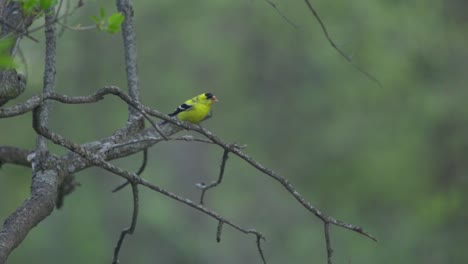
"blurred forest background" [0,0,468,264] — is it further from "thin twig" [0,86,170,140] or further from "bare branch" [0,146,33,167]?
"thin twig" [0,86,170,140]

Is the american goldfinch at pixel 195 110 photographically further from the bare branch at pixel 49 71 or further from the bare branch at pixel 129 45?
the bare branch at pixel 49 71

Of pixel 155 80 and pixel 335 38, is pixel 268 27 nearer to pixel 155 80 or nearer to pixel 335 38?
pixel 155 80

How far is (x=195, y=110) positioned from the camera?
928 cm

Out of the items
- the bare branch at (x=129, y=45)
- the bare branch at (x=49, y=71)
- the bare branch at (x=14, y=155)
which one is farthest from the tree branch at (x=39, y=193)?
the bare branch at (x=14, y=155)

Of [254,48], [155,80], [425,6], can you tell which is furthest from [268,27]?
[425,6]

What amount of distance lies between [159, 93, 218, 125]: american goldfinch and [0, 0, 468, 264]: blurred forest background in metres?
8.03

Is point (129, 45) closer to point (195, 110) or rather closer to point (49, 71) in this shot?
point (49, 71)

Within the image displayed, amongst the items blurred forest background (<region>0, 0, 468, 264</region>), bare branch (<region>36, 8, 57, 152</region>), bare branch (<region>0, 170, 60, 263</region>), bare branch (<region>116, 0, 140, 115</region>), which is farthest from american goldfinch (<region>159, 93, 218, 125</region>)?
blurred forest background (<region>0, 0, 468, 264</region>)

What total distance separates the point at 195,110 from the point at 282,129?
566 inches

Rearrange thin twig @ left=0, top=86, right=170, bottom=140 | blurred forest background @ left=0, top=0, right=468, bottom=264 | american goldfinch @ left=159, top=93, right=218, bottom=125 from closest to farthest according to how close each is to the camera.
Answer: thin twig @ left=0, top=86, right=170, bottom=140 → american goldfinch @ left=159, top=93, right=218, bottom=125 → blurred forest background @ left=0, top=0, right=468, bottom=264

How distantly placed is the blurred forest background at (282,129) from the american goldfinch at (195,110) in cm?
803

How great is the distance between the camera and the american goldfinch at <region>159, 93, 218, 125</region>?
9195 millimetres

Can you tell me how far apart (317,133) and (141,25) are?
4491 mm

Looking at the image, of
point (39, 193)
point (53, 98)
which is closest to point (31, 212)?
point (39, 193)
